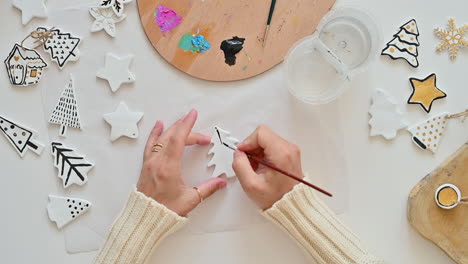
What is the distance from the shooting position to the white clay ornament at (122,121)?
934mm

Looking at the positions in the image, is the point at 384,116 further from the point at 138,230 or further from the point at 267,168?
the point at 138,230

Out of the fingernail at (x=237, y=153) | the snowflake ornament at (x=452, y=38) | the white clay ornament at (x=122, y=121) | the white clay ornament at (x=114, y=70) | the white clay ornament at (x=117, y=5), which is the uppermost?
the white clay ornament at (x=117, y=5)

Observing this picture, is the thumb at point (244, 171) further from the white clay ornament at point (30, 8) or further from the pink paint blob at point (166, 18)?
the white clay ornament at point (30, 8)

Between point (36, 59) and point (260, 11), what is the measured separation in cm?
48

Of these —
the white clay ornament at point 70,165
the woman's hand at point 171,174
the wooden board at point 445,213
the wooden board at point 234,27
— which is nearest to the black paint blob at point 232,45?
the wooden board at point 234,27

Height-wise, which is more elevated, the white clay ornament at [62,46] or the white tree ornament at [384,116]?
the white clay ornament at [62,46]

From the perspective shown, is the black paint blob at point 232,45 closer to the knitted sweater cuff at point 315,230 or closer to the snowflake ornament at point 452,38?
the knitted sweater cuff at point 315,230

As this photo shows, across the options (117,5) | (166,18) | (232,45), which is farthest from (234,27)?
(117,5)

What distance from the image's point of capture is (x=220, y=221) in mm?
943

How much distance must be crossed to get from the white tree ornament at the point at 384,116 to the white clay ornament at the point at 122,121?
1.61ft

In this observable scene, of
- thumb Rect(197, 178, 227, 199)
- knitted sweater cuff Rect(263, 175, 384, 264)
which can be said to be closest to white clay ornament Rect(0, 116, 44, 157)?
thumb Rect(197, 178, 227, 199)

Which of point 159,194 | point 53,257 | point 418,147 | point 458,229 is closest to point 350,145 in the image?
point 418,147

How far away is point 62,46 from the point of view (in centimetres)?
93

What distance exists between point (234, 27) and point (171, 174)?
0.33m
